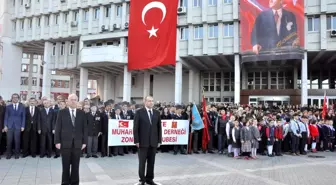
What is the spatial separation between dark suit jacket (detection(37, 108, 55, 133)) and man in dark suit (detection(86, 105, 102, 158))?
51.8 inches

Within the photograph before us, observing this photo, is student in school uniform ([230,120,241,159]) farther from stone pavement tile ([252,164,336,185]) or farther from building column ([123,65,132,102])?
building column ([123,65,132,102])

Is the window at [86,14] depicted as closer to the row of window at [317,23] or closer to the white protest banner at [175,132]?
the row of window at [317,23]

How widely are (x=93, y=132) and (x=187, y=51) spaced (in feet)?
68.0

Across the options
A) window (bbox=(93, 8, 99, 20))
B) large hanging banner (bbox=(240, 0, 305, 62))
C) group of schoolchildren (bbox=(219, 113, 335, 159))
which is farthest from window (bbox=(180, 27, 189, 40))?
group of schoolchildren (bbox=(219, 113, 335, 159))

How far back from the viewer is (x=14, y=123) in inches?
393

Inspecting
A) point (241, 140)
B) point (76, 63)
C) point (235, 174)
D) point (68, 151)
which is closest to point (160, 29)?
point (76, 63)

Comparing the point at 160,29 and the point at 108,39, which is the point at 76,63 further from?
the point at 160,29

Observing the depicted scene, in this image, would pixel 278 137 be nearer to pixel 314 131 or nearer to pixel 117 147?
pixel 314 131

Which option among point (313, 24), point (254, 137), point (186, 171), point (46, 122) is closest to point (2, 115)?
point (46, 122)

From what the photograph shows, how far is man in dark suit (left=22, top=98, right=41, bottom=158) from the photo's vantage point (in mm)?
10289

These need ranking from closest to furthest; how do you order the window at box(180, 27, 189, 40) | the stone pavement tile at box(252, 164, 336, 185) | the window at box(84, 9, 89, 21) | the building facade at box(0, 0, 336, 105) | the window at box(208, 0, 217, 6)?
the stone pavement tile at box(252, 164, 336, 185) → the building facade at box(0, 0, 336, 105) → the window at box(208, 0, 217, 6) → the window at box(180, 27, 189, 40) → the window at box(84, 9, 89, 21)

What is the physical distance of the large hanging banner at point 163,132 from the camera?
11.3 m

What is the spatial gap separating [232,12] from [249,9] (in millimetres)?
2165

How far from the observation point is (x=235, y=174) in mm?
8266
